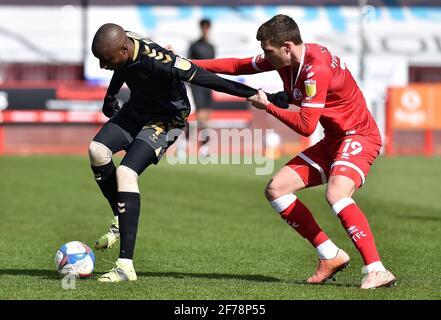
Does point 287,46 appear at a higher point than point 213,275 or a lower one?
higher

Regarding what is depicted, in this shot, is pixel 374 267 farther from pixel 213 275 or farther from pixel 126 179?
pixel 126 179

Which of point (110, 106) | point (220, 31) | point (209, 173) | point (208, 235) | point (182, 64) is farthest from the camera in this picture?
point (220, 31)

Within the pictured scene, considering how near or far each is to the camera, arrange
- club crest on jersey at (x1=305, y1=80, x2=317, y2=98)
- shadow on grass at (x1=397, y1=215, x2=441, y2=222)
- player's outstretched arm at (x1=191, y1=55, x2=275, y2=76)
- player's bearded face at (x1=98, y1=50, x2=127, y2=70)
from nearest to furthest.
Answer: club crest on jersey at (x1=305, y1=80, x2=317, y2=98) → player's bearded face at (x1=98, y1=50, x2=127, y2=70) → player's outstretched arm at (x1=191, y1=55, x2=275, y2=76) → shadow on grass at (x1=397, y1=215, x2=441, y2=222)

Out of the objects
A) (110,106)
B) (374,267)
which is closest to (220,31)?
(110,106)

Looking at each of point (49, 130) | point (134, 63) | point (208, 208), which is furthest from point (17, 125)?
point (134, 63)

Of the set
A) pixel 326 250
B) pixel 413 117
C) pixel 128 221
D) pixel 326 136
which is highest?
pixel 326 136

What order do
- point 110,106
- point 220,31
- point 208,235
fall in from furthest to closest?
point 220,31
point 208,235
point 110,106

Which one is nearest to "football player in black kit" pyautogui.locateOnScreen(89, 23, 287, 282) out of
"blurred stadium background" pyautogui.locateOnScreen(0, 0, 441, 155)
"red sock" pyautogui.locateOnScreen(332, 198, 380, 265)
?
"red sock" pyautogui.locateOnScreen(332, 198, 380, 265)

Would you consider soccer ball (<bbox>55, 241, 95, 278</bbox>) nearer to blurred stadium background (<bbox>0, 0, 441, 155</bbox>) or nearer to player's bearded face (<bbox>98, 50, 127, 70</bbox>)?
player's bearded face (<bbox>98, 50, 127, 70</bbox>)

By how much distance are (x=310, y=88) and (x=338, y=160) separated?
2.10 feet

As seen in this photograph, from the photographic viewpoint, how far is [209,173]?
18.6 metres

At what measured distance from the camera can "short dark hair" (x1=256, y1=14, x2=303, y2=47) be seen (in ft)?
23.1

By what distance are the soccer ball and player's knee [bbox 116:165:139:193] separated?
0.63 metres

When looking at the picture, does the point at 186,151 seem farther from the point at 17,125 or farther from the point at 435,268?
the point at 435,268
